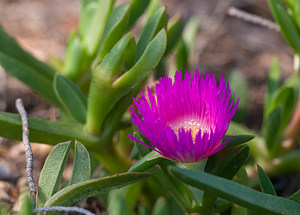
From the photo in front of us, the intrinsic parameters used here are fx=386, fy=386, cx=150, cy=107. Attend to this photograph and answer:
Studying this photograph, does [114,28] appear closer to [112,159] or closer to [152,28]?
[152,28]

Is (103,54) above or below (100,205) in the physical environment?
above

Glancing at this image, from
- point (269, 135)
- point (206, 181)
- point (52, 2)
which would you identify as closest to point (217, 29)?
point (52, 2)

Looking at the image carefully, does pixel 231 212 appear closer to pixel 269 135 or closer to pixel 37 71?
pixel 269 135

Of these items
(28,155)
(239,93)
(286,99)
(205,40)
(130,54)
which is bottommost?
(205,40)

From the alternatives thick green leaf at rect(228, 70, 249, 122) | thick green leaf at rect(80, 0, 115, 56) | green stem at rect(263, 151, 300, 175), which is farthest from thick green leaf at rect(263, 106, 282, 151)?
thick green leaf at rect(80, 0, 115, 56)

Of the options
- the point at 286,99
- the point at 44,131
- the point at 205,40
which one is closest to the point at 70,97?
the point at 44,131

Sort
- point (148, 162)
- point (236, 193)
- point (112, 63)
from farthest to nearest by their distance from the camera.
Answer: point (112, 63) < point (148, 162) < point (236, 193)
